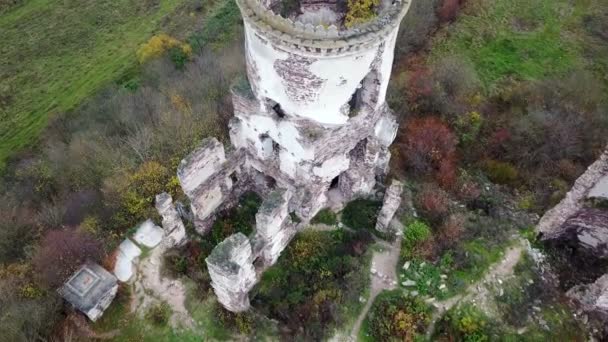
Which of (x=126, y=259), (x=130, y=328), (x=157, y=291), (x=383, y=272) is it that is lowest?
(x=130, y=328)

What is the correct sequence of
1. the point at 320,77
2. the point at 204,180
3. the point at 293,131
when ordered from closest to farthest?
the point at 320,77, the point at 293,131, the point at 204,180

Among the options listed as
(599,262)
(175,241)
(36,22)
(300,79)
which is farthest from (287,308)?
(36,22)

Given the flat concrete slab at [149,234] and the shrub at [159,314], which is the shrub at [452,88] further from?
the shrub at [159,314]

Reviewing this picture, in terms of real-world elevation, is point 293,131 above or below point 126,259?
above

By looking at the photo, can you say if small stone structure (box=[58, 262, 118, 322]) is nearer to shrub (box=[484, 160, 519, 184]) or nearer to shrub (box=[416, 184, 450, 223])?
shrub (box=[416, 184, 450, 223])

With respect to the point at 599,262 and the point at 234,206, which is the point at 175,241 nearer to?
the point at 234,206

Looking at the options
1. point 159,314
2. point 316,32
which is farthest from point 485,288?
point 159,314

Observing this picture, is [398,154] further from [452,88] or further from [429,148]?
[452,88]
